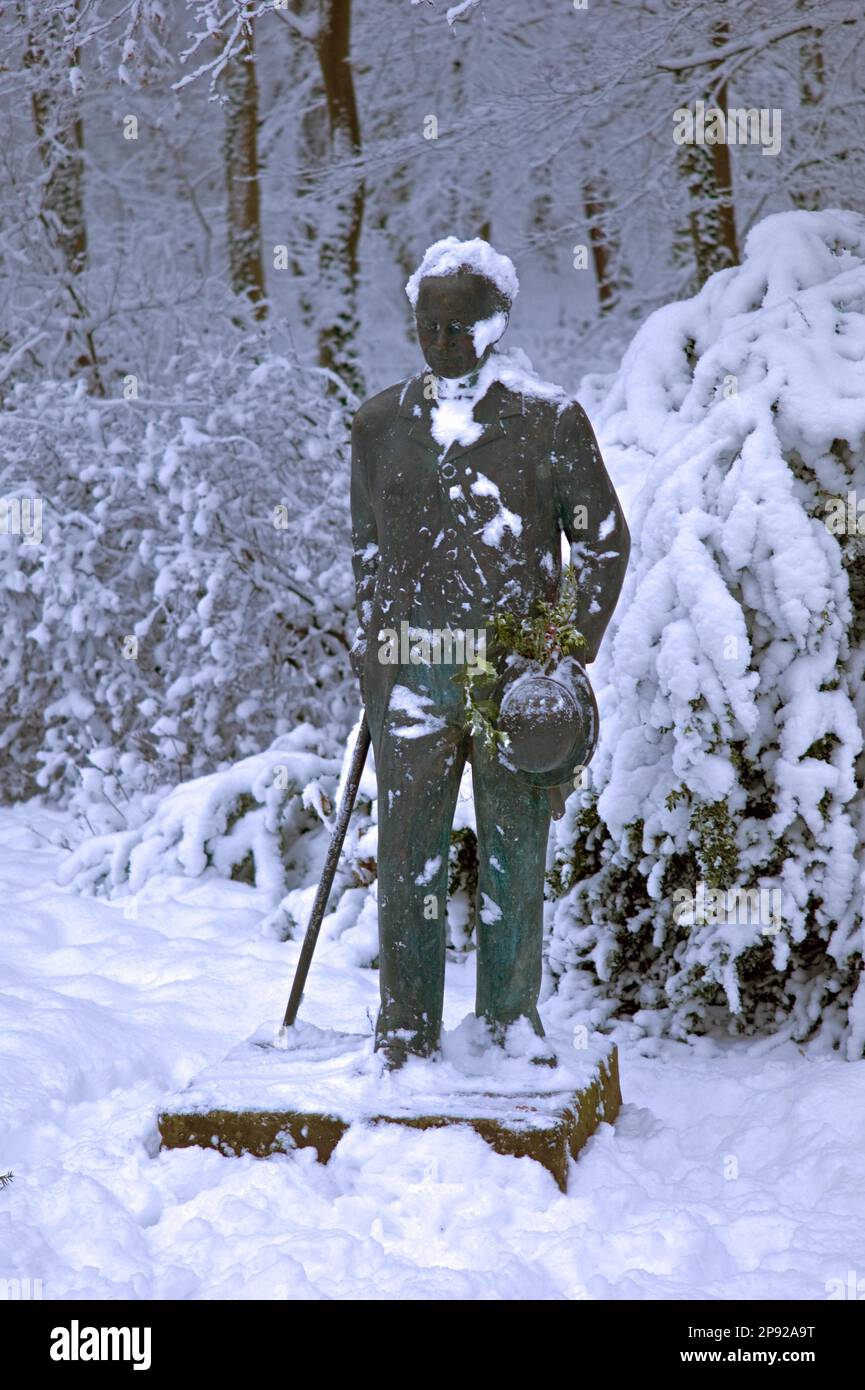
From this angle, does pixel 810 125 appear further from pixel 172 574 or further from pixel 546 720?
pixel 546 720

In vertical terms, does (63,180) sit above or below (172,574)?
above

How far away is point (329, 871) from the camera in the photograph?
11.1 ft

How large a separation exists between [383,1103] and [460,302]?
1.75 m

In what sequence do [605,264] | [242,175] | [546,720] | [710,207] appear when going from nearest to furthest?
1. [546,720]
2. [710,207]
3. [242,175]
4. [605,264]

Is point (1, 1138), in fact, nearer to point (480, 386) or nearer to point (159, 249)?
point (480, 386)

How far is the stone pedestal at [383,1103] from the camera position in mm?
2918

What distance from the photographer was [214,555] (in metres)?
7.42

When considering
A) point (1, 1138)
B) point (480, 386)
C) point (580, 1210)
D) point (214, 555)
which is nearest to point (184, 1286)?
point (580, 1210)

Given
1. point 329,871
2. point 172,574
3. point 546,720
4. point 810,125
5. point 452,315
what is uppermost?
point 810,125

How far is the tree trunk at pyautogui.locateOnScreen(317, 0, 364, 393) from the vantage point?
10.3 m

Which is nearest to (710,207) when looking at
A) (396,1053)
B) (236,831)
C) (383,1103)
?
(236,831)

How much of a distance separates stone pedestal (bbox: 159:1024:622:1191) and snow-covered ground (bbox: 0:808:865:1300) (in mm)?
42

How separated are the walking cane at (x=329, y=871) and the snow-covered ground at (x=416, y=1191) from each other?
1.48ft

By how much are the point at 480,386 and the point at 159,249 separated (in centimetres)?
1043
